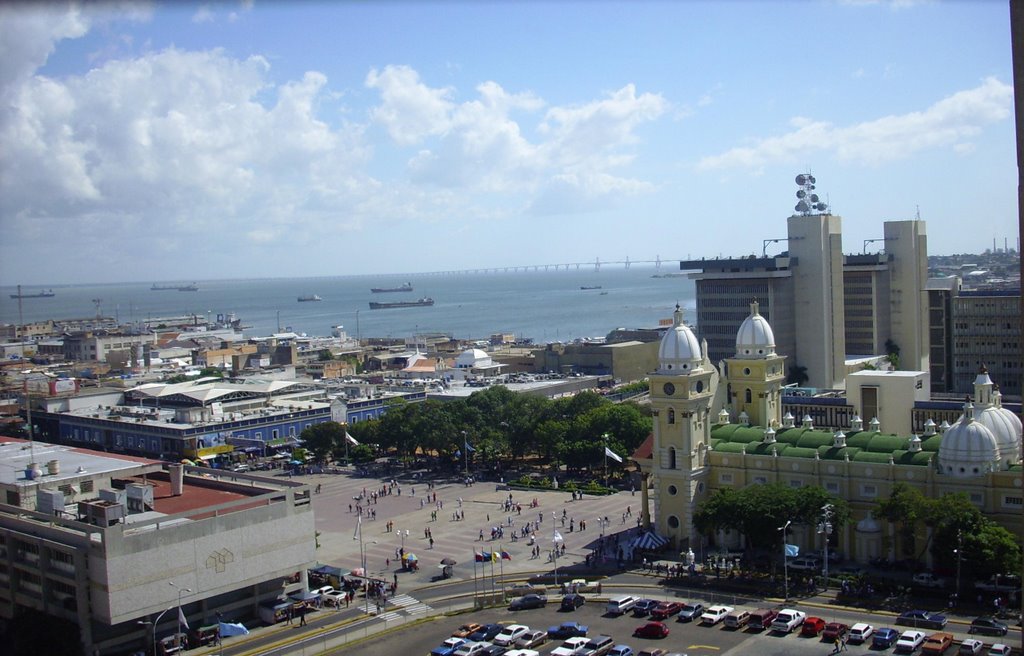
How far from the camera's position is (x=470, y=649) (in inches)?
1180

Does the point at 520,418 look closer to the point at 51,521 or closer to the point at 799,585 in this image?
the point at 799,585

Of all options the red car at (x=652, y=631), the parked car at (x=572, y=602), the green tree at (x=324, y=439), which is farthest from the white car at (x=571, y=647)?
the green tree at (x=324, y=439)

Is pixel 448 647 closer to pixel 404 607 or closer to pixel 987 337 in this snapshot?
pixel 404 607

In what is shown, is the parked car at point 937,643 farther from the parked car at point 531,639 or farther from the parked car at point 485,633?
the parked car at point 485,633

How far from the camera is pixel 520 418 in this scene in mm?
62219

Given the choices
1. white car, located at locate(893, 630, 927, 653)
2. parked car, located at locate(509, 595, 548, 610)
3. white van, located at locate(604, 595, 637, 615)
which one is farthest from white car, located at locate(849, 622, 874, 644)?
parked car, located at locate(509, 595, 548, 610)

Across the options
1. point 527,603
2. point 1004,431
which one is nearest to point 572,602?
point 527,603

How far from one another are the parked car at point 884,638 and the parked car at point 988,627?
2233mm

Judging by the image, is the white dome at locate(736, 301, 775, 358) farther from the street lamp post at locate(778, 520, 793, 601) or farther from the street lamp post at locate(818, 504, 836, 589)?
the street lamp post at locate(778, 520, 793, 601)

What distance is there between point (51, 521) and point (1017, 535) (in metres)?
31.1

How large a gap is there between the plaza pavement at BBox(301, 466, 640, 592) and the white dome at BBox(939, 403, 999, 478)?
41.6 feet

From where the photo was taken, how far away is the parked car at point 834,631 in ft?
97.5

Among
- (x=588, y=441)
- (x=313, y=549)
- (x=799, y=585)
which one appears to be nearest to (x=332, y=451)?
(x=588, y=441)

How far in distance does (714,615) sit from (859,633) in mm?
4415
